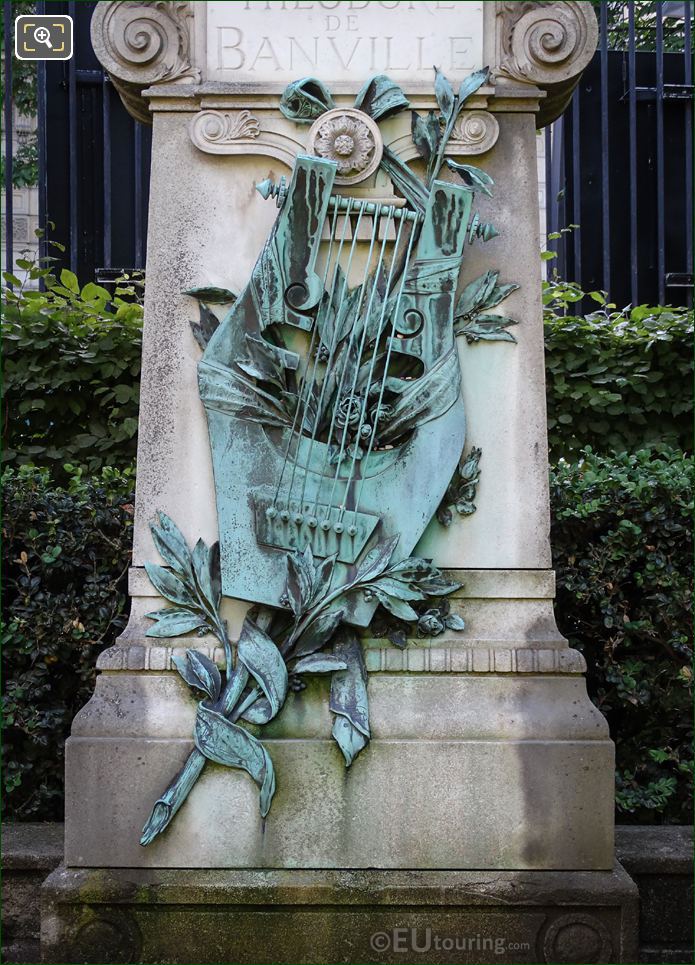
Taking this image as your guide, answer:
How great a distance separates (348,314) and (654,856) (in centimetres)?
198

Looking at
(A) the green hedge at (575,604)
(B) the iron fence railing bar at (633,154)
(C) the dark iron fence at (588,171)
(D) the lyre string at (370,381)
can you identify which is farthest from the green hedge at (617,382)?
(D) the lyre string at (370,381)

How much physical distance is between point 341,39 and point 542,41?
0.63 m

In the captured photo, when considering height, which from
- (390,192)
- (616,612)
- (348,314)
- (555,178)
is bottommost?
(616,612)

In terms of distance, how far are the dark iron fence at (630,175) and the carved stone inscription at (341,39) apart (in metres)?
2.80

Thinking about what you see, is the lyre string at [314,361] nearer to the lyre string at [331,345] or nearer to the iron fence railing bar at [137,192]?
the lyre string at [331,345]

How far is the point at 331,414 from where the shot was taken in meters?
3.44

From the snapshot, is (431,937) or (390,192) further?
(390,192)

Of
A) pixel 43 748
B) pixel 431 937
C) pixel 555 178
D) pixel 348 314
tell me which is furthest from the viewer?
pixel 555 178

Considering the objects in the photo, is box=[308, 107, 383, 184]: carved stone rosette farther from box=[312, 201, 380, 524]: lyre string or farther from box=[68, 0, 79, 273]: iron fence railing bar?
box=[68, 0, 79, 273]: iron fence railing bar

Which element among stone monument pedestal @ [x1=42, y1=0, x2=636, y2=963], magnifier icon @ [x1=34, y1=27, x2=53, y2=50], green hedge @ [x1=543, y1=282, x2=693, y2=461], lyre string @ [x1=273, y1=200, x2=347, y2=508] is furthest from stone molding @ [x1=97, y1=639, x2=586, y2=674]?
magnifier icon @ [x1=34, y1=27, x2=53, y2=50]

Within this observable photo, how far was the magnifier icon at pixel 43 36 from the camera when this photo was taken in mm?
6004

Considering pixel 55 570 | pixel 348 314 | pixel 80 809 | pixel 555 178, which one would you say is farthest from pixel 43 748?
pixel 555 178

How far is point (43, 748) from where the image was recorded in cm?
427

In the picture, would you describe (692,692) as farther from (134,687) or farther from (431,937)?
(134,687)
